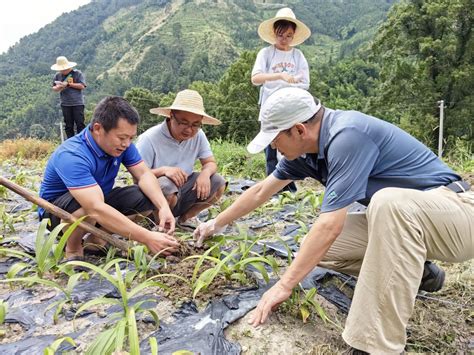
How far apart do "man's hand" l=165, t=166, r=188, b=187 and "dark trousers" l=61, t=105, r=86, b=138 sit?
4.94m

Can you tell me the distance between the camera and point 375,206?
168 centimetres

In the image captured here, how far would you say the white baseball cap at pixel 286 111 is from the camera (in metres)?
1.76

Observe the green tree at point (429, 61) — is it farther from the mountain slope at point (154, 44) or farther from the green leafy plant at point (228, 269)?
the mountain slope at point (154, 44)

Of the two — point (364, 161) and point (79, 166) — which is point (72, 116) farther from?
point (364, 161)

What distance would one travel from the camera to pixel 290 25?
413 cm

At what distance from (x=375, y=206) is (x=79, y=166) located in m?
1.65

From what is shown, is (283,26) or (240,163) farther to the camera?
(240,163)

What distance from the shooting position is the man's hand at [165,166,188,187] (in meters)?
3.05

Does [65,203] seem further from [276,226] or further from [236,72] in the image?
[236,72]

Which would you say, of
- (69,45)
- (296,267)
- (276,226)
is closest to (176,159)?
(276,226)

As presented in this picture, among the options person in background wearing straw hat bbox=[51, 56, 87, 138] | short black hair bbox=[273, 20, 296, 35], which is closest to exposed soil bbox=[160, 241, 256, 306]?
short black hair bbox=[273, 20, 296, 35]

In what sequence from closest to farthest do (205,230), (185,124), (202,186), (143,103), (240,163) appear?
1. (205,230)
2. (185,124)
3. (202,186)
4. (240,163)
5. (143,103)

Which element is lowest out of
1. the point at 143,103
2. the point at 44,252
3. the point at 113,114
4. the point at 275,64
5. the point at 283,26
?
the point at 143,103

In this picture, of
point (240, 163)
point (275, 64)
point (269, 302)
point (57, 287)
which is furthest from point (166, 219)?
point (240, 163)
